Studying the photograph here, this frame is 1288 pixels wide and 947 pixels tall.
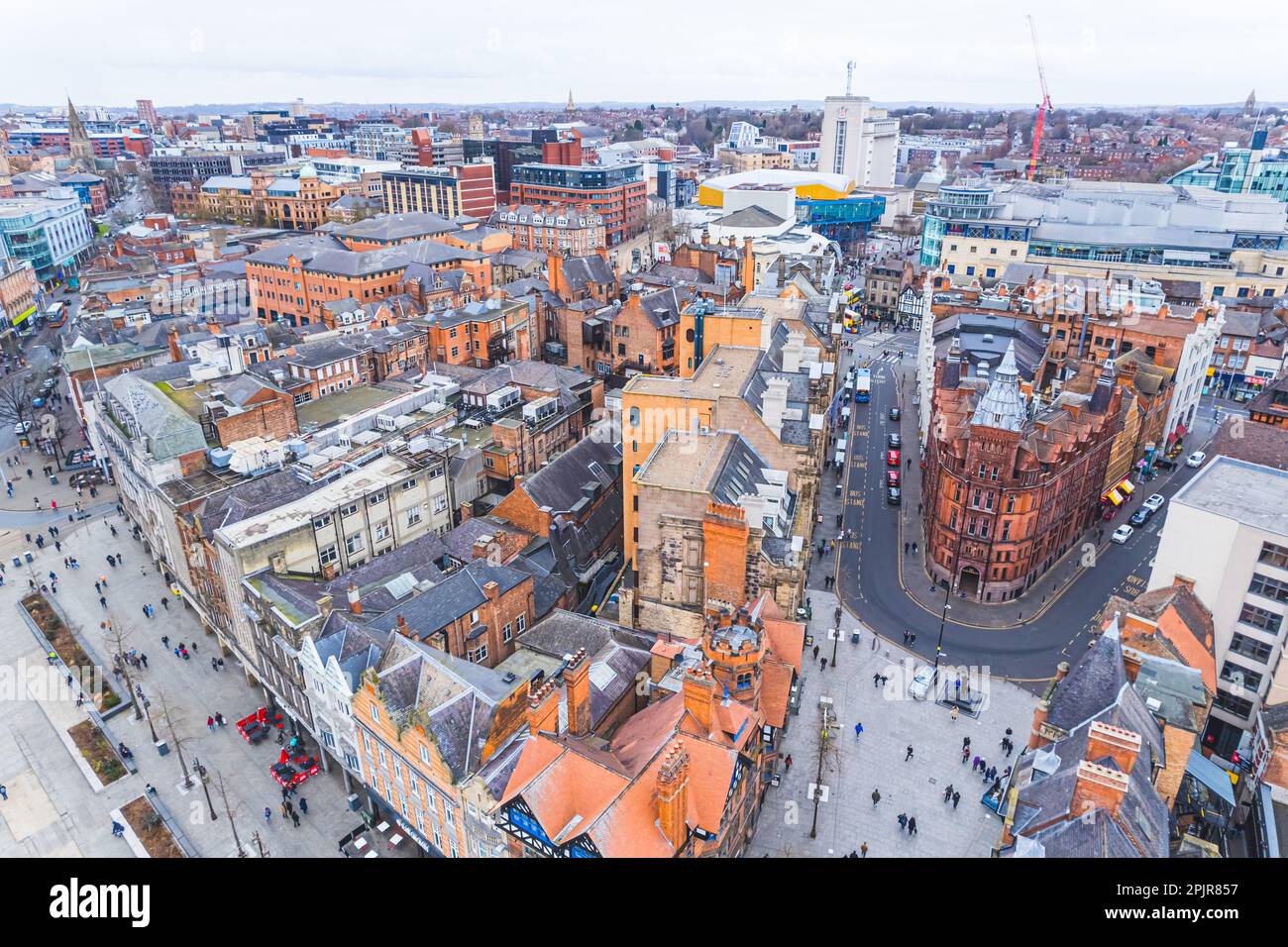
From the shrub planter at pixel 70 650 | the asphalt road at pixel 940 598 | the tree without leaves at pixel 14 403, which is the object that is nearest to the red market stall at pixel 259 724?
the shrub planter at pixel 70 650

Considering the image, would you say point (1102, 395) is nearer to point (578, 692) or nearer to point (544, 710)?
point (578, 692)

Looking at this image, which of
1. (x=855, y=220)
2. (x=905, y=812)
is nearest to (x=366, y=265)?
(x=905, y=812)

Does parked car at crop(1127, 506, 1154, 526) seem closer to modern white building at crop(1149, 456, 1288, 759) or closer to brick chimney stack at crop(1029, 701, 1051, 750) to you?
modern white building at crop(1149, 456, 1288, 759)

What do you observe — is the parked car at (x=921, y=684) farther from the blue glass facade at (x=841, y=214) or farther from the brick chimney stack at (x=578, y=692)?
the blue glass facade at (x=841, y=214)

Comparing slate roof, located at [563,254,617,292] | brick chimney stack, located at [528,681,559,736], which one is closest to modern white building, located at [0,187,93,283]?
slate roof, located at [563,254,617,292]

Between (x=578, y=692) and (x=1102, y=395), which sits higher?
(x=1102, y=395)

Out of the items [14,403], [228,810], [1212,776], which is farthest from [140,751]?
[14,403]
